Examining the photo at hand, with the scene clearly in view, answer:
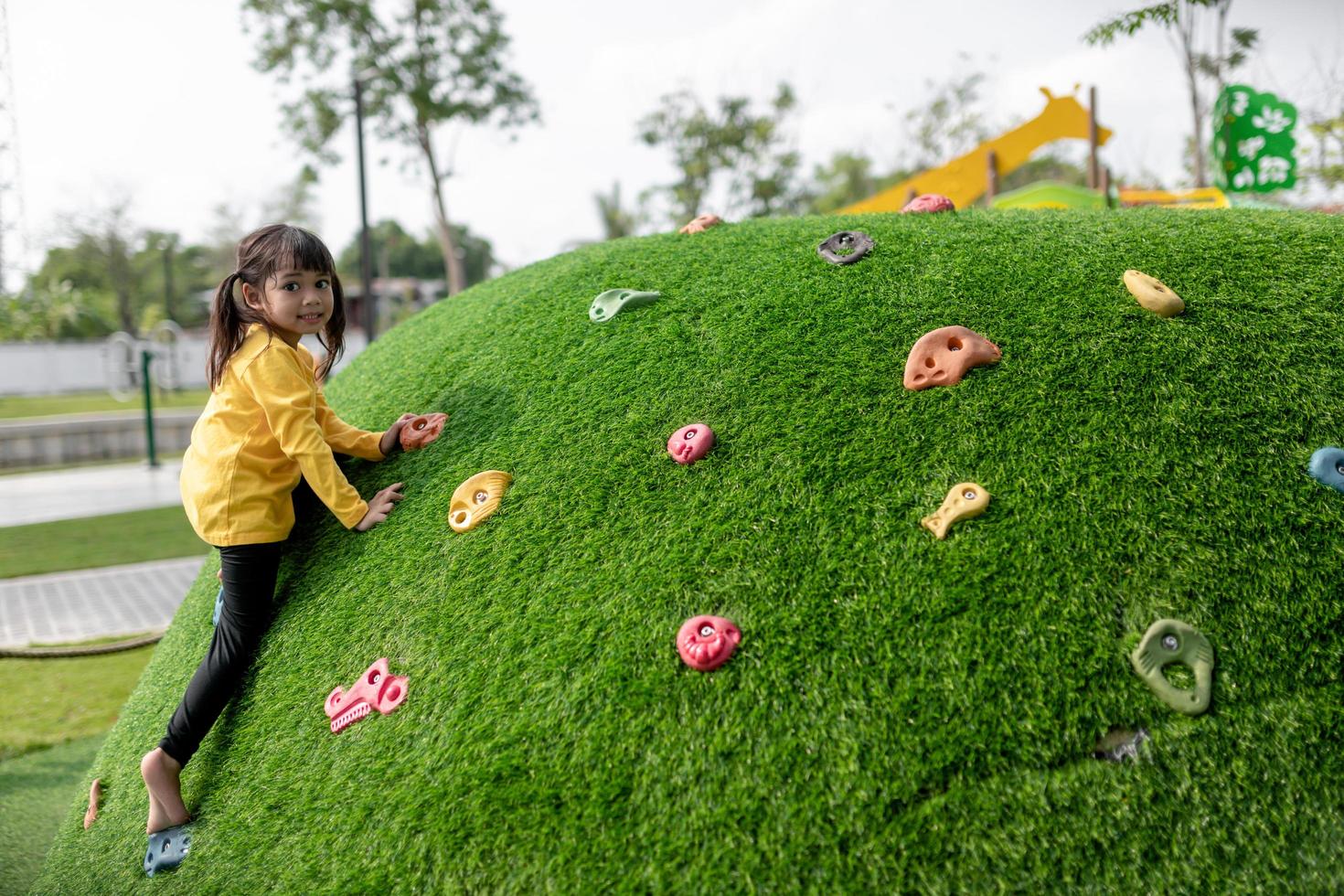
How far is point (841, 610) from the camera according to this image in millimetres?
1951

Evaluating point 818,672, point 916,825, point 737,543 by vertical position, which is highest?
point 737,543

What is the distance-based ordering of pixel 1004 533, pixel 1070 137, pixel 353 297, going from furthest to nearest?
pixel 353 297, pixel 1070 137, pixel 1004 533

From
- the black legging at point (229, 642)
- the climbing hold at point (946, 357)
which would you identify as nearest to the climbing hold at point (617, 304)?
the climbing hold at point (946, 357)

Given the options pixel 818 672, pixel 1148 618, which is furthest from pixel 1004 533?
pixel 818 672

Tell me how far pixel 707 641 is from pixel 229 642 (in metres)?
1.50

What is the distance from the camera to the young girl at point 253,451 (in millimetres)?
2408

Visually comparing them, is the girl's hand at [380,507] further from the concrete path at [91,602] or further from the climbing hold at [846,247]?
the concrete path at [91,602]

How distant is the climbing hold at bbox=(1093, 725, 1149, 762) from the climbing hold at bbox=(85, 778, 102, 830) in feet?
9.37

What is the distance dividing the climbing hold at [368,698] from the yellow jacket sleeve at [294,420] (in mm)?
539

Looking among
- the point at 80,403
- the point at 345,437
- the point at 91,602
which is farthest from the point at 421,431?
the point at 80,403

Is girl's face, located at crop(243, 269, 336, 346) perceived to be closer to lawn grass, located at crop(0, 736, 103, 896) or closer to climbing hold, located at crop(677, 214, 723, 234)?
climbing hold, located at crop(677, 214, 723, 234)

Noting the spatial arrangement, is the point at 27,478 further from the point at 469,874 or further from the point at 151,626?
the point at 469,874

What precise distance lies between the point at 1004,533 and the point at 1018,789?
590mm

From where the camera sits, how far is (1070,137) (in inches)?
343
